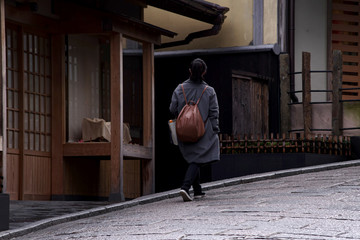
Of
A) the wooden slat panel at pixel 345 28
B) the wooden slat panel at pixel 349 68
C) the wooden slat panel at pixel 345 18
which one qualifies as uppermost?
the wooden slat panel at pixel 345 18

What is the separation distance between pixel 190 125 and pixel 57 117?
227 inches

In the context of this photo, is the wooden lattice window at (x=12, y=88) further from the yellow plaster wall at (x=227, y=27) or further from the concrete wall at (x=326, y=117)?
the concrete wall at (x=326, y=117)

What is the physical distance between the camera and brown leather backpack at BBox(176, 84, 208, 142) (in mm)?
12823

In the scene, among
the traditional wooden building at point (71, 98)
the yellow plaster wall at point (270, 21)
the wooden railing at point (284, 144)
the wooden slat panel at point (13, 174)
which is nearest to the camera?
the wooden slat panel at point (13, 174)

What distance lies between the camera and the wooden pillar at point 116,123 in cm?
1752

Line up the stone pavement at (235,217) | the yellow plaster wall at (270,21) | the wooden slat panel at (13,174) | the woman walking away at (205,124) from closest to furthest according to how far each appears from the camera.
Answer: the stone pavement at (235,217), the woman walking away at (205,124), the wooden slat panel at (13,174), the yellow plaster wall at (270,21)

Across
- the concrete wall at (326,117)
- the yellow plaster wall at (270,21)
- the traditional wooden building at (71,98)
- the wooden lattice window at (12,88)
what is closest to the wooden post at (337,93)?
the concrete wall at (326,117)

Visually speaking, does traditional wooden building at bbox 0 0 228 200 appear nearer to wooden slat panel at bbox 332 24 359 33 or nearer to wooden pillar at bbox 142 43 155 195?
wooden pillar at bbox 142 43 155 195

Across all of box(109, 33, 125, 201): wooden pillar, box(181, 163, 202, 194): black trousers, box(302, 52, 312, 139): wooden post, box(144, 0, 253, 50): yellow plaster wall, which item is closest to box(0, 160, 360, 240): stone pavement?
box(181, 163, 202, 194): black trousers

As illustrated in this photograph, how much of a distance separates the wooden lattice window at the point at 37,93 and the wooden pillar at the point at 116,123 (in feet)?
4.00

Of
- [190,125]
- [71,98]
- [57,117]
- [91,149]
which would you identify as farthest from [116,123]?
[190,125]

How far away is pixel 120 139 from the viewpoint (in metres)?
17.7

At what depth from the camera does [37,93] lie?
1767 centimetres

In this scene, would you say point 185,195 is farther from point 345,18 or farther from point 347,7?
point 347,7
